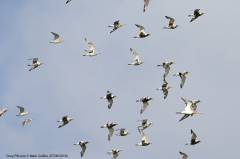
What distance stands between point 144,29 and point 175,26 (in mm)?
3551

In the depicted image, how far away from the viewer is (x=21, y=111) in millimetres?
54969

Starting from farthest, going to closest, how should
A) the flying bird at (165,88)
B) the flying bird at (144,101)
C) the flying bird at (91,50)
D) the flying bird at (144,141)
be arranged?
the flying bird at (165,88), the flying bird at (91,50), the flying bird at (144,101), the flying bird at (144,141)

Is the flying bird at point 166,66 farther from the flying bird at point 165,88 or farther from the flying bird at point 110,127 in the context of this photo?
the flying bird at point 110,127

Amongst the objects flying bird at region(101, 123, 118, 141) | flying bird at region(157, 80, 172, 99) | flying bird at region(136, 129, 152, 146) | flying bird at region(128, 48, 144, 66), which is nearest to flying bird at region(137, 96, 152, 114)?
flying bird at region(136, 129, 152, 146)

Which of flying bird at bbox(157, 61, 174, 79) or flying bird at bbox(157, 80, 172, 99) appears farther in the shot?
flying bird at bbox(157, 80, 172, 99)

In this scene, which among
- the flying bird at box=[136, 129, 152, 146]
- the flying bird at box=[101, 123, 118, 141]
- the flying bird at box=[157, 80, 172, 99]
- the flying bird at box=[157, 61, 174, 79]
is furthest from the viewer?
the flying bird at box=[157, 80, 172, 99]

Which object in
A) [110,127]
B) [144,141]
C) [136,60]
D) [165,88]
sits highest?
[136,60]

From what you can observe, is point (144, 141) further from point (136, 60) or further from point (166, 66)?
point (136, 60)

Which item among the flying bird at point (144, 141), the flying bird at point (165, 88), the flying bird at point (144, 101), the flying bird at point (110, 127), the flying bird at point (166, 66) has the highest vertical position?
the flying bird at point (166, 66)

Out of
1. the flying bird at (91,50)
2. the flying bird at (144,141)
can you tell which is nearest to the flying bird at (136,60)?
the flying bird at (91,50)

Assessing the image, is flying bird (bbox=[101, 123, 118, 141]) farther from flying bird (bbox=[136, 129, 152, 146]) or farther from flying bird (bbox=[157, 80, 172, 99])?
flying bird (bbox=[157, 80, 172, 99])

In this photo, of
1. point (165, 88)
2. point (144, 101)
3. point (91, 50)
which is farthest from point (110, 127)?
point (91, 50)

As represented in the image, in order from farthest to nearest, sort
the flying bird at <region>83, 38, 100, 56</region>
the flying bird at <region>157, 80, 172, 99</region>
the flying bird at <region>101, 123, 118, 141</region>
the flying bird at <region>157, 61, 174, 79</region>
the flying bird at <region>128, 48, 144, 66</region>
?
the flying bird at <region>157, 80, 172, 99</region> < the flying bird at <region>83, 38, 100, 56</region> < the flying bird at <region>157, 61, 174, 79</region> < the flying bird at <region>128, 48, 144, 66</region> < the flying bird at <region>101, 123, 118, 141</region>

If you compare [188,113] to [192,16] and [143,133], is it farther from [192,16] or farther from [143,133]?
[192,16]
